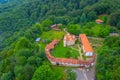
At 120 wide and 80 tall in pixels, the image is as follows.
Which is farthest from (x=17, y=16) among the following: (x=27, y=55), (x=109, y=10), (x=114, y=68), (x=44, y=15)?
(x=114, y=68)

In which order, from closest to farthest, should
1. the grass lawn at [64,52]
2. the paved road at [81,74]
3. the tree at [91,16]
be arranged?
the paved road at [81,74]
the grass lawn at [64,52]
the tree at [91,16]

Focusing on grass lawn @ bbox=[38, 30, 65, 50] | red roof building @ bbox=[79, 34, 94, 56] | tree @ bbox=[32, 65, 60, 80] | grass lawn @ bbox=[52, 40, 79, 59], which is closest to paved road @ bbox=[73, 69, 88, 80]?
grass lawn @ bbox=[52, 40, 79, 59]

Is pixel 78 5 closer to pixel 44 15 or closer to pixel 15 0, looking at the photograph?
pixel 44 15

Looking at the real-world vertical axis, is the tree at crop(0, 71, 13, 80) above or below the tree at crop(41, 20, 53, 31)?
above

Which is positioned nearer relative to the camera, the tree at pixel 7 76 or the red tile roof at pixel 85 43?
the tree at pixel 7 76

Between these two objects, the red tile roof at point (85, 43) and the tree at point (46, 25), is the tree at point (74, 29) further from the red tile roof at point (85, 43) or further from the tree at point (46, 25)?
the tree at point (46, 25)

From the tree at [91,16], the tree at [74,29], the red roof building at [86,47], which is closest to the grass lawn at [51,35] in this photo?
the tree at [74,29]

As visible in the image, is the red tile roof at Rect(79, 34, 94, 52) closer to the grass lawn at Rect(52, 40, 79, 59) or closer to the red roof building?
the red roof building
